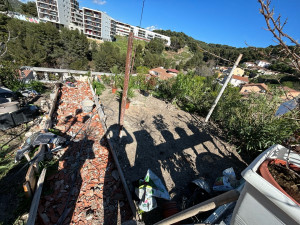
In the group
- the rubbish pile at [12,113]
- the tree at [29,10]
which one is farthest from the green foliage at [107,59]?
the tree at [29,10]

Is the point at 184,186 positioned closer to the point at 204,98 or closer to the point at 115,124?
the point at 115,124

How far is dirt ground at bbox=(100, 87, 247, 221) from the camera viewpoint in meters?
3.73

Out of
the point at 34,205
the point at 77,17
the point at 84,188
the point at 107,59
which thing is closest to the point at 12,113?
the point at 34,205

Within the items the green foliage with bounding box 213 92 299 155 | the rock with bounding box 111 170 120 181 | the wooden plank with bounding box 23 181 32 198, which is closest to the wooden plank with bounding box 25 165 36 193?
the wooden plank with bounding box 23 181 32 198

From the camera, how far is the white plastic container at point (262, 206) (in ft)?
1.49

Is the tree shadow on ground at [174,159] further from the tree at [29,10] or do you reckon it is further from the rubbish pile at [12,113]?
the tree at [29,10]

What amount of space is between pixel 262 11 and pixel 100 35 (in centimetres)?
5156

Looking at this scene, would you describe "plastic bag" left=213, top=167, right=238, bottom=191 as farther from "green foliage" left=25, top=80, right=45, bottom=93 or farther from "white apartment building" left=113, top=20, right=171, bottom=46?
"white apartment building" left=113, top=20, right=171, bottom=46

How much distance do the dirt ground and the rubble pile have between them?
0.50 metres

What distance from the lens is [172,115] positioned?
7371 mm

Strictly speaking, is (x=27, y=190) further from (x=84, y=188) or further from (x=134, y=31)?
(x=134, y=31)

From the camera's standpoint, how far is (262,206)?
53 cm

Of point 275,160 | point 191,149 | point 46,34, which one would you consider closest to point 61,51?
point 46,34

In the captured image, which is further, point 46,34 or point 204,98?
point 46,34
